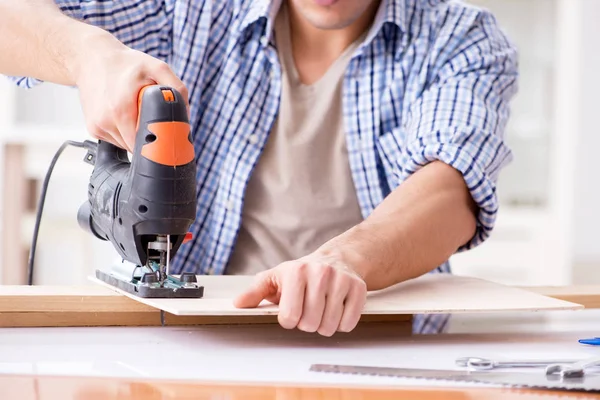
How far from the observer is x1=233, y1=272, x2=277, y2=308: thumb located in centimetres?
95

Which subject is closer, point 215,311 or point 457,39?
point 215,311

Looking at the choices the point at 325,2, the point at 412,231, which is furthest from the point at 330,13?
the point at 412,231

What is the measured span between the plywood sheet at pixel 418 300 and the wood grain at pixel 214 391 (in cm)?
15

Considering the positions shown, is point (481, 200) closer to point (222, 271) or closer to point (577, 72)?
point (222, 271)

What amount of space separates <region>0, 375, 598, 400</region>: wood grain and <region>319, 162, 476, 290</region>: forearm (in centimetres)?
32

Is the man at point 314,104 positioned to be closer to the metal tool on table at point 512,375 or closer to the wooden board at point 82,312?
the wooden board at point 82,312

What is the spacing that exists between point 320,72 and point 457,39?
0.85ft

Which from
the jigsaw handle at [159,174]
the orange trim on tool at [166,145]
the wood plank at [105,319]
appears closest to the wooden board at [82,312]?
the wood plank at [105,319]

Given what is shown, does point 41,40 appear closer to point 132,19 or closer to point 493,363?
point 132,19

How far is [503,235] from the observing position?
3602 mm

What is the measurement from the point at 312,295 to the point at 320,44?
776mm

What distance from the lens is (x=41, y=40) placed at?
125 cm

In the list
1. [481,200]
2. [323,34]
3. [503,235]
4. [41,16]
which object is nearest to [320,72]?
[323,34]

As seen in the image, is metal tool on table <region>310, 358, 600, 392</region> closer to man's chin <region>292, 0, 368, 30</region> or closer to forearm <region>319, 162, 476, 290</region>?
forearm <region>319, 162, 476, 290</region>
